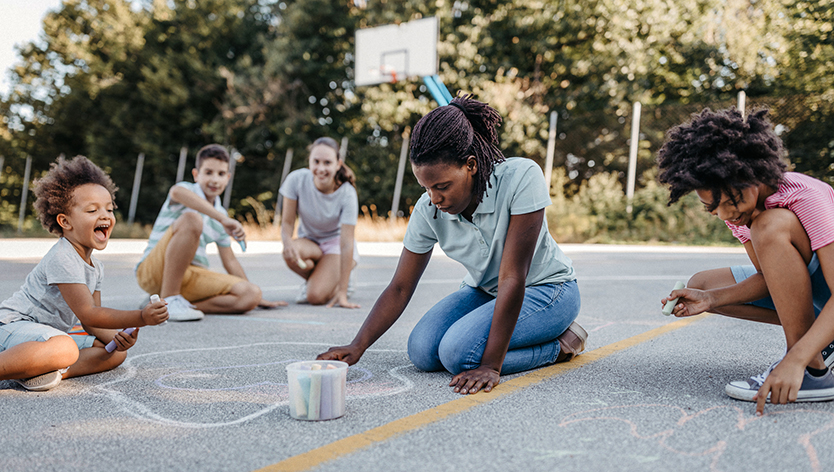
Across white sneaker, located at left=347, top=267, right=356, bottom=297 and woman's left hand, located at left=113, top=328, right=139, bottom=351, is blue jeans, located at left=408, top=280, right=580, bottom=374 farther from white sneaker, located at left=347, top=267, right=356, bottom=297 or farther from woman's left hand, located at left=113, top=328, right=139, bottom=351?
white sneaker, located at left=347, top=267, right=356, bottom=297

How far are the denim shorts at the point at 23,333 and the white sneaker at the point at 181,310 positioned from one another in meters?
1.61

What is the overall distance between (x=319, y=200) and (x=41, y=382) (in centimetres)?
292

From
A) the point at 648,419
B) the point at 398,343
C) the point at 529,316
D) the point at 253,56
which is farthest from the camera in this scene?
the point at 253,56

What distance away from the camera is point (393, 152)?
19500 mm

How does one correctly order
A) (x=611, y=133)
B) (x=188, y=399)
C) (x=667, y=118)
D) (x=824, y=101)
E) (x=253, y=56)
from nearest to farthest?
(x=188, y=399) < (x=824, y=101) < (x=667, y=118) < (x=611, y=133) < (x=253, y=56)

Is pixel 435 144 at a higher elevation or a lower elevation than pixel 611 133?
lower

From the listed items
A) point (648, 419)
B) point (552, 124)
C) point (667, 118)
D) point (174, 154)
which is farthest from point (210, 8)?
point (648, 419)

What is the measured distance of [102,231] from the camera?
8.81 feet

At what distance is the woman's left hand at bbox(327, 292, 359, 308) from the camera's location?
4938 millimetres

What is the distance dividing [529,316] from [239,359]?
1.38 m

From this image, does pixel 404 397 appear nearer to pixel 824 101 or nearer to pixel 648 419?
pixel 648 419

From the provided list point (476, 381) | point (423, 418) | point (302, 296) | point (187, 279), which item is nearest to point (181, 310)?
point (187, 279)

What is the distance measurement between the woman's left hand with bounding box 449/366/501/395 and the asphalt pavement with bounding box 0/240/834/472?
0.03 metres

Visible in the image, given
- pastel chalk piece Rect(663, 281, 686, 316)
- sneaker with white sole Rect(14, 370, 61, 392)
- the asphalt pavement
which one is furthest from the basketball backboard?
sneaker with white sole Rect(14, 370, 61, 392)
